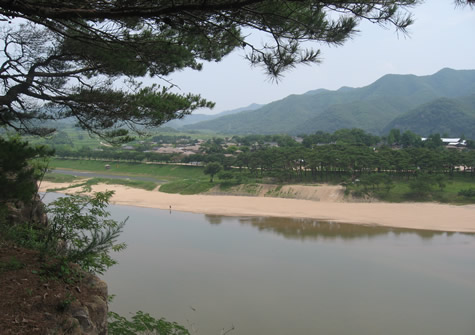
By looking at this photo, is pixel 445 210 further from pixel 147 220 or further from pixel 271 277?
pixel 147 220

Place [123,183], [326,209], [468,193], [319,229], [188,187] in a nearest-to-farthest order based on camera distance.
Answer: [319,229], [326,209], [468,193], [188,187], [123,183]

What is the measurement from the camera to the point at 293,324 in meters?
8.84

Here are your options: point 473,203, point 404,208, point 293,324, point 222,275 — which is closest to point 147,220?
point 222,275

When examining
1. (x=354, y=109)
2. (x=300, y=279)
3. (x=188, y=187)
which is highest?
(x=354, y=109)

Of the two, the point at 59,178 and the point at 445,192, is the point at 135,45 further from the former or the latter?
the point at 59,178

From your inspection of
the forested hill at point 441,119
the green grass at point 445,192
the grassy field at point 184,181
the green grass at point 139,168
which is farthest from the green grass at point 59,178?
the forested hill at point 441,119

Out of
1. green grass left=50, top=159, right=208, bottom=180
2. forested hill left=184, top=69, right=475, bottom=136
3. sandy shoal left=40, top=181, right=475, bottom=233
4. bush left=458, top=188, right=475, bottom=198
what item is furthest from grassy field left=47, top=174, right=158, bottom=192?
forested hill left=184, top=69, right=475, bottom=136

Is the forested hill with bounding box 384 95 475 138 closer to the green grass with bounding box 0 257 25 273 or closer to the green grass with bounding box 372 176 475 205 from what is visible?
the green grass with bounding box 372 176 475 205

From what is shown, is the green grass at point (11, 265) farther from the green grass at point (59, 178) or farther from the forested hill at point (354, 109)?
the forested hill at point (354, 109)

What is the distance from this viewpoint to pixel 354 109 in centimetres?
13638

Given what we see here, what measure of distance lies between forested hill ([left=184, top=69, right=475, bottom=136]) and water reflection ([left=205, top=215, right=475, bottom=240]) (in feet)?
273

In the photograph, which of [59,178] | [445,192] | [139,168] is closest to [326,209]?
[445,192]

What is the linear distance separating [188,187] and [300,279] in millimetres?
22152

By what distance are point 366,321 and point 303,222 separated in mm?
12062
